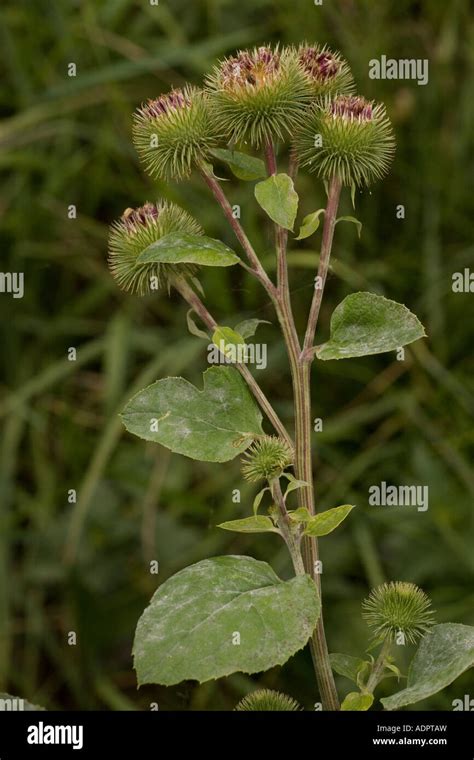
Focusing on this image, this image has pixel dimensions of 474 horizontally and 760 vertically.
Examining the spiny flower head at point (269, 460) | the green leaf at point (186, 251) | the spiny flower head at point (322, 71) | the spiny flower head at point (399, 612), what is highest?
the spiny flower head at point (322, 71)

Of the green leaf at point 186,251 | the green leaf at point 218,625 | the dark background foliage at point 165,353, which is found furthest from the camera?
the dark background foliage at point 165,353

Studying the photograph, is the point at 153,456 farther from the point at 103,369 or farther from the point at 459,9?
the point at 459,9

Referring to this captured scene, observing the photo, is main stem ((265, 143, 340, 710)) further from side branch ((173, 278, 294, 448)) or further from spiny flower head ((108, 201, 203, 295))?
spiny flower head ((108, 201, 203, 295))

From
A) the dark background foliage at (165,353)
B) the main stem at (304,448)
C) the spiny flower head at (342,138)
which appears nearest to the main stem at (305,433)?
the main stem at (304,448)

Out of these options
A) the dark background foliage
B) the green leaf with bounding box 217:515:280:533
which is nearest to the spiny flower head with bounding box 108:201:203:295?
the green leaf with bounding box 217:515:280:533

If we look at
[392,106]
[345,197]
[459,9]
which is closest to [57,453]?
[345,197]

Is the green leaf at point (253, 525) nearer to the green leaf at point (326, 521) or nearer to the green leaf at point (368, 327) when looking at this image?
the green leaf at point (326, 521)
